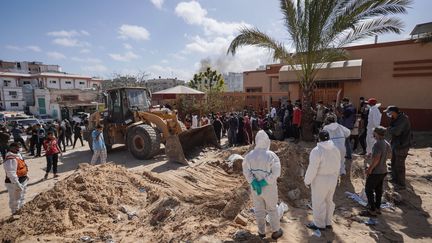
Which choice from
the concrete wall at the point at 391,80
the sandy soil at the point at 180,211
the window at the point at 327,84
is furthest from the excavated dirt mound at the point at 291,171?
the concrete wall at the point at 391,80

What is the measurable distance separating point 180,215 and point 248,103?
14461 millimetres

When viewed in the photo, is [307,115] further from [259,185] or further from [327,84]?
[259,185]

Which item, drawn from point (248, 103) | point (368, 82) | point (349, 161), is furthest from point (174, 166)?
point (248, 103)

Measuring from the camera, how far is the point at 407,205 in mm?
5180

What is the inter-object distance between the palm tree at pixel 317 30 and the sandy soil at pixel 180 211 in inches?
157

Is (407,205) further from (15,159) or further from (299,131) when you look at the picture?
(15,159)

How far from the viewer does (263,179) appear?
3660 mm

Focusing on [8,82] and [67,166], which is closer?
[67,166]

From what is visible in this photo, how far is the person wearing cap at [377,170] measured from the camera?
14.7 feet

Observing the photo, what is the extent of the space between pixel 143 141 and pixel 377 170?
6.67 metres

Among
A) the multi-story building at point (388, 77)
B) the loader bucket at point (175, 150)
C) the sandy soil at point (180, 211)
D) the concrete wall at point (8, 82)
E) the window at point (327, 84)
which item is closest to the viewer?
the sandy soil at point (180, 211)

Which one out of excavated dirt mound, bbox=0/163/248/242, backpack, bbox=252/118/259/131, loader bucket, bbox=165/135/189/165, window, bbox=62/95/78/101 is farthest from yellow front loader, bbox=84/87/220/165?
window, bbox=62/95/78/101

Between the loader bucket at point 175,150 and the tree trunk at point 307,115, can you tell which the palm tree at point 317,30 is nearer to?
the tree trunk at point 307,115

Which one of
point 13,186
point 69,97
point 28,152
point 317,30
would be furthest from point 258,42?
point 69,97
